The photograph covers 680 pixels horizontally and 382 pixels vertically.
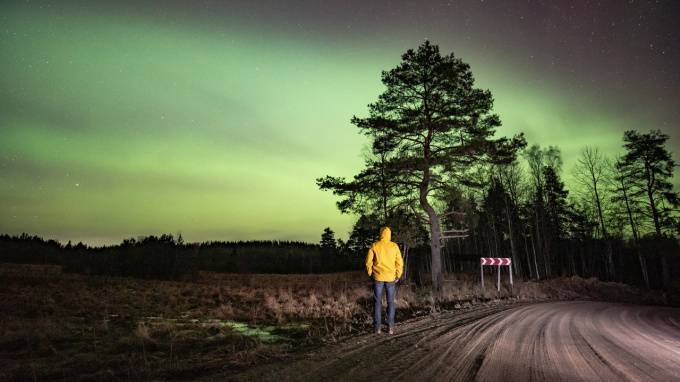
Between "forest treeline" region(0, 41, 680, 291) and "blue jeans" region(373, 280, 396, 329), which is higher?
"forest treeline" region(0, 41, 680, 291)

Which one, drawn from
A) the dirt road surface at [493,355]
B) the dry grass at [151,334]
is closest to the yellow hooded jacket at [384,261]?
the dirt road surface at [493,355]

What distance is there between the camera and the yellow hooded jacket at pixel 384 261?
709 cm

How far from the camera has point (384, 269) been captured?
7082mm

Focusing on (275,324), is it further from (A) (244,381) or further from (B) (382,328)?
(A) (244,381)

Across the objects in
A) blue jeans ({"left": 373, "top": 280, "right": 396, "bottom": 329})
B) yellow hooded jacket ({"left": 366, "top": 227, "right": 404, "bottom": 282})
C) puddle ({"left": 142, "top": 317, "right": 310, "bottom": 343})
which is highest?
yellow hooded jacket ({"left": 366, "top": 227, "right": 404, "bottom": 282})

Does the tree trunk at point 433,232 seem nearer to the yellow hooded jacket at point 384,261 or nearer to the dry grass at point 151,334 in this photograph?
the dry grass at point 151,334

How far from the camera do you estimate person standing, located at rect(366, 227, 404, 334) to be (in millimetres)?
7090

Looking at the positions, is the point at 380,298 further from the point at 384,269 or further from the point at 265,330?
the point at 265,330

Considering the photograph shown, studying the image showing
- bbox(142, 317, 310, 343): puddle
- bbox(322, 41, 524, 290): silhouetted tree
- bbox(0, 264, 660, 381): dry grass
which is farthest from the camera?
bbox(322, 41, 524, 290): silhouetted tree

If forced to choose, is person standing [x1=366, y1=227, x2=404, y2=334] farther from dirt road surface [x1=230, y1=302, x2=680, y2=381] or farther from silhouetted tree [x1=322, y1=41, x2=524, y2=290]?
silhouetted tree [x1=322, y1=41, x2=524, y2=290]

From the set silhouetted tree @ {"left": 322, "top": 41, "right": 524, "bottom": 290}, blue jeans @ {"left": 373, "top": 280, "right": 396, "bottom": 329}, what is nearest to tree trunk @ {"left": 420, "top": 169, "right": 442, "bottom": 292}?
silhouetted tree @ {"left": 322, "top": 41, "right": 524, "bottom": 290}

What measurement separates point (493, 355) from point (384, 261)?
2591 mm

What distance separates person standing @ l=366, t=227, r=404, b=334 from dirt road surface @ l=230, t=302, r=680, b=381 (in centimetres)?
53

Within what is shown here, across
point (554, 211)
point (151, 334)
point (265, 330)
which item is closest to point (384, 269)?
point (265, 330)
